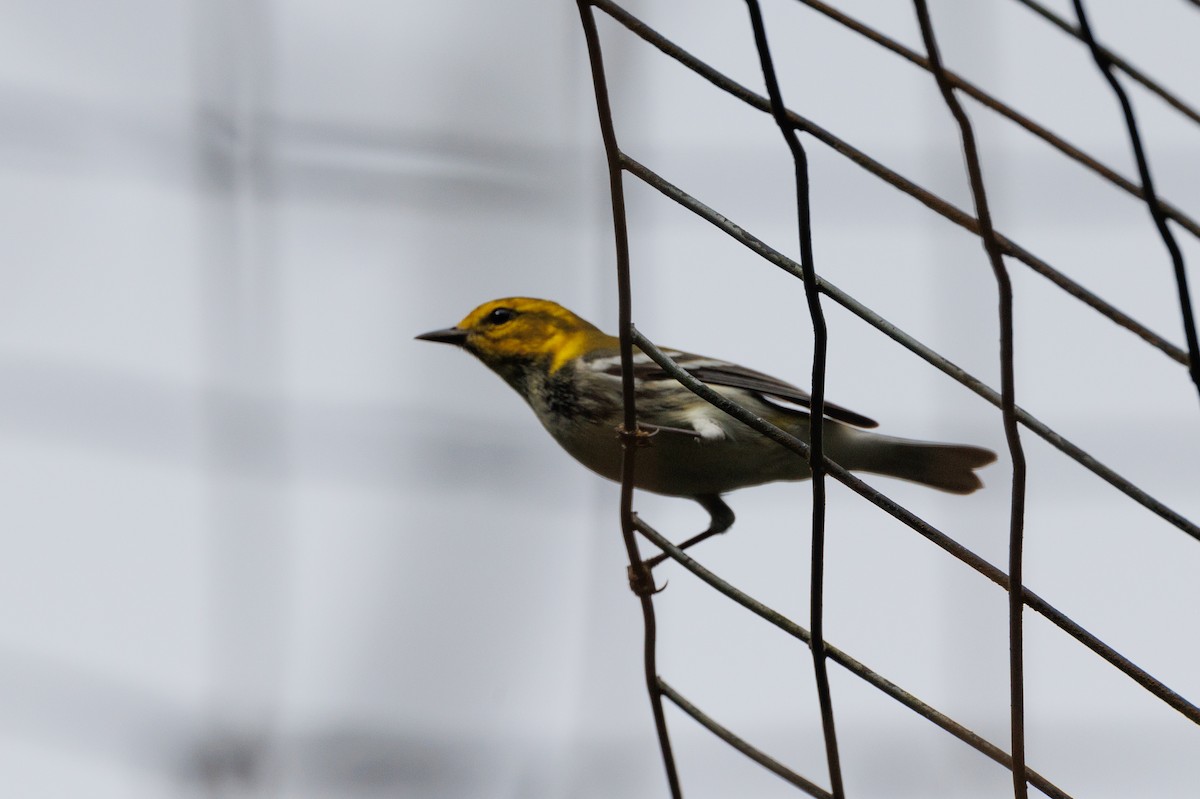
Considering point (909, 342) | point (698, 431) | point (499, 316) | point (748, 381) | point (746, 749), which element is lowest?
point (746, 749)

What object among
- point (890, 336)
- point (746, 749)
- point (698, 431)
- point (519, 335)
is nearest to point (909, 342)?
point (890, 336)

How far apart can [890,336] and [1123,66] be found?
513 millimetres

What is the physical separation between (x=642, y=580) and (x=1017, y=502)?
66cm

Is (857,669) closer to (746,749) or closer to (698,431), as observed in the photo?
(746,749)

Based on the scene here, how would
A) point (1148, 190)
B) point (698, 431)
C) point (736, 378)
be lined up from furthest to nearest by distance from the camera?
point (736, 378)
point (698, 431)
point (1148, 190)

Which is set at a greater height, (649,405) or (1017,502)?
(649,405)

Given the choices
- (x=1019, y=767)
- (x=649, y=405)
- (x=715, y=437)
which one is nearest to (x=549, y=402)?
(x=649, y=405)

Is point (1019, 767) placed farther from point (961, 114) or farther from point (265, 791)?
point (265, 791)

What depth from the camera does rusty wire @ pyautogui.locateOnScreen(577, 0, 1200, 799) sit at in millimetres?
1920

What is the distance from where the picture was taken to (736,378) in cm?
536

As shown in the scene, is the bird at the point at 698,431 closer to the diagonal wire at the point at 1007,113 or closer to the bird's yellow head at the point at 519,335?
the bird's yellow head at the point at 519,335

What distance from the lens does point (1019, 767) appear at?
2041mm

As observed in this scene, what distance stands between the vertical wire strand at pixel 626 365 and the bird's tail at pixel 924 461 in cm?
280

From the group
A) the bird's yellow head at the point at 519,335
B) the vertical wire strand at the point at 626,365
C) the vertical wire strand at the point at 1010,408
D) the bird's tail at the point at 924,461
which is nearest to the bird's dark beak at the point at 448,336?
the bird's yellow head at the point at 519,335
